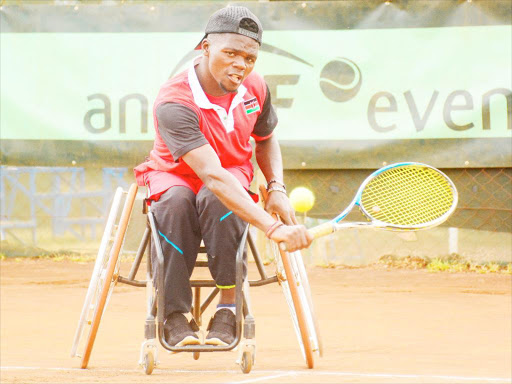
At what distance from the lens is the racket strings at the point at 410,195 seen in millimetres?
3143

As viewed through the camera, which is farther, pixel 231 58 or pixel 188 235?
pixel 188 235

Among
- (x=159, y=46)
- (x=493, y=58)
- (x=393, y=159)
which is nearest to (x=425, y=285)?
(x=393, y=159)

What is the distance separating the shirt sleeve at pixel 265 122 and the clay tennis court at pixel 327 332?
2.85 feet

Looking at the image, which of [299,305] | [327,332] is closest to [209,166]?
[299,305]

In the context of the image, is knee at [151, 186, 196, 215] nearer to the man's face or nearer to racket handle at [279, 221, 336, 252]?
the man's face

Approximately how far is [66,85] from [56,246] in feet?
4.51

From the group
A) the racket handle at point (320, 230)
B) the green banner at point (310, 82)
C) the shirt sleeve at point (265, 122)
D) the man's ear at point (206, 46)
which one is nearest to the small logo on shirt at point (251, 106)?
the shirt sleeve at point (265, 122)

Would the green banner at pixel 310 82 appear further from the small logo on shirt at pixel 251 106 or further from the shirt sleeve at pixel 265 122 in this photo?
the small logo on shirt at pixel 251 106

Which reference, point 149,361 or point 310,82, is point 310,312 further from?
point 310,82

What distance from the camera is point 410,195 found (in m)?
3.21

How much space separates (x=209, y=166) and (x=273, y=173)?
1.97 ft

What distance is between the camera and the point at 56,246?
7.96 m

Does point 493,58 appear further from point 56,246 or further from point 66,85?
point 56,246

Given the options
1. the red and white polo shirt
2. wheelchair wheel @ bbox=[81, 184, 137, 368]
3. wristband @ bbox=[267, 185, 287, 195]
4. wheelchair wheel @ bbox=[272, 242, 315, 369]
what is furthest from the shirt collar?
wheelchair wheel @ bbox=[272, 242, 315, 369]
